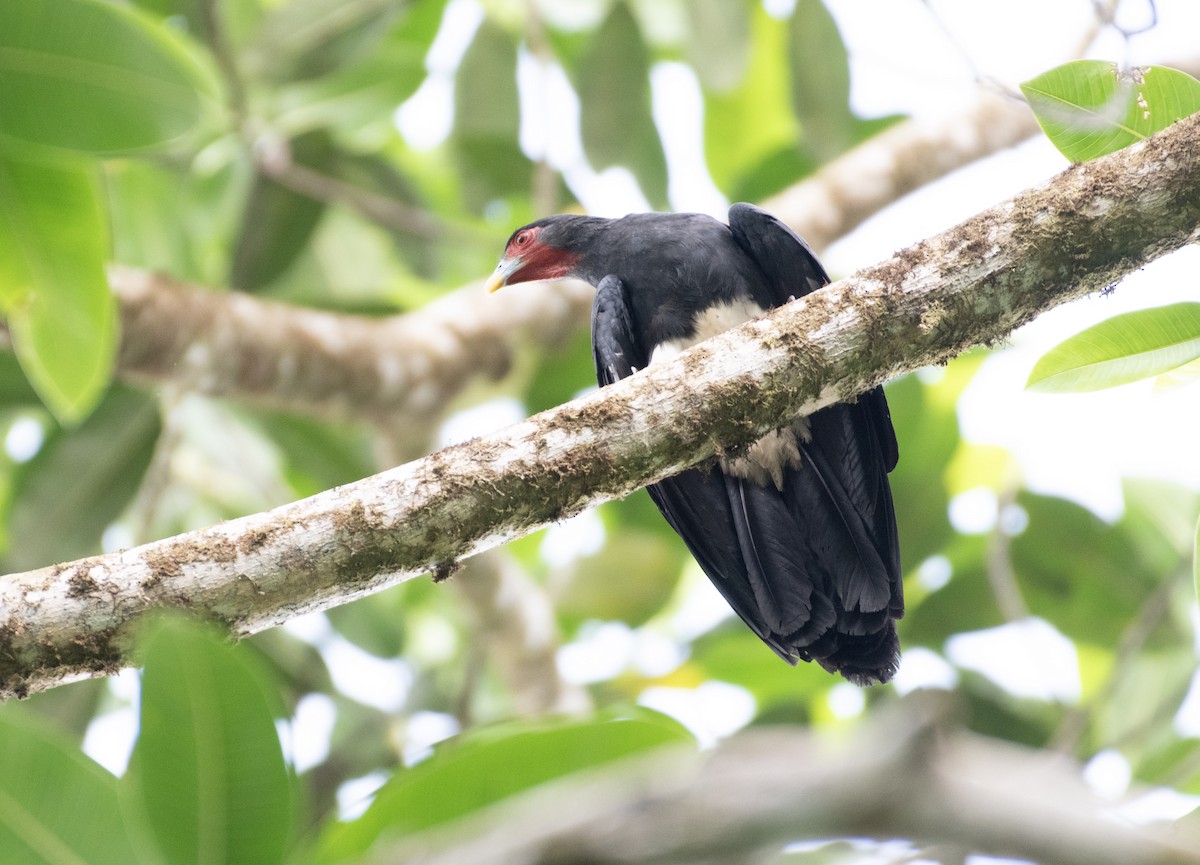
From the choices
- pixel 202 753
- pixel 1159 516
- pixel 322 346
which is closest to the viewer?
pixel 202 753

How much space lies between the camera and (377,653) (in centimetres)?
A: 602

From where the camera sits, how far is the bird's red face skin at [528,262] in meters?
4.93

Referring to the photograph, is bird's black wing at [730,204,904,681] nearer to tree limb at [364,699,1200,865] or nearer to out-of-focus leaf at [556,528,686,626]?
out-of-focus leaf at [556,528,686,626]

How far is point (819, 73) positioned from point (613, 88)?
42.3 inches

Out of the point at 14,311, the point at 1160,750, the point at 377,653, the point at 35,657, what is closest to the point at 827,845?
the point at 35,657

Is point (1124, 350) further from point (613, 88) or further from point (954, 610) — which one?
point (613, 88)

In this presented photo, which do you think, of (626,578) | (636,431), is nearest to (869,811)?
(636,431)

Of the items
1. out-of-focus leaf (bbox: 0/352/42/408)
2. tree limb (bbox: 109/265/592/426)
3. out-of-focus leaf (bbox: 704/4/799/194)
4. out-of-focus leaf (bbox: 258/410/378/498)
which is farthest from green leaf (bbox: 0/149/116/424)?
out-of-focus leaf (bbox: 704/4/799/194)

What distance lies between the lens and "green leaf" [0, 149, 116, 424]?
3.72m

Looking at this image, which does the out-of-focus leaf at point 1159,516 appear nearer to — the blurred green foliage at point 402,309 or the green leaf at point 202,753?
the blurred green foliage at point 402,309

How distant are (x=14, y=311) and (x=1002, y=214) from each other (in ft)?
10.4

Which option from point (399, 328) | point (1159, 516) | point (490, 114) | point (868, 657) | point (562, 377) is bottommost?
point (868, 657)

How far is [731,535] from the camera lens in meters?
3.94

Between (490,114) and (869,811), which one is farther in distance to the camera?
(490,114)
